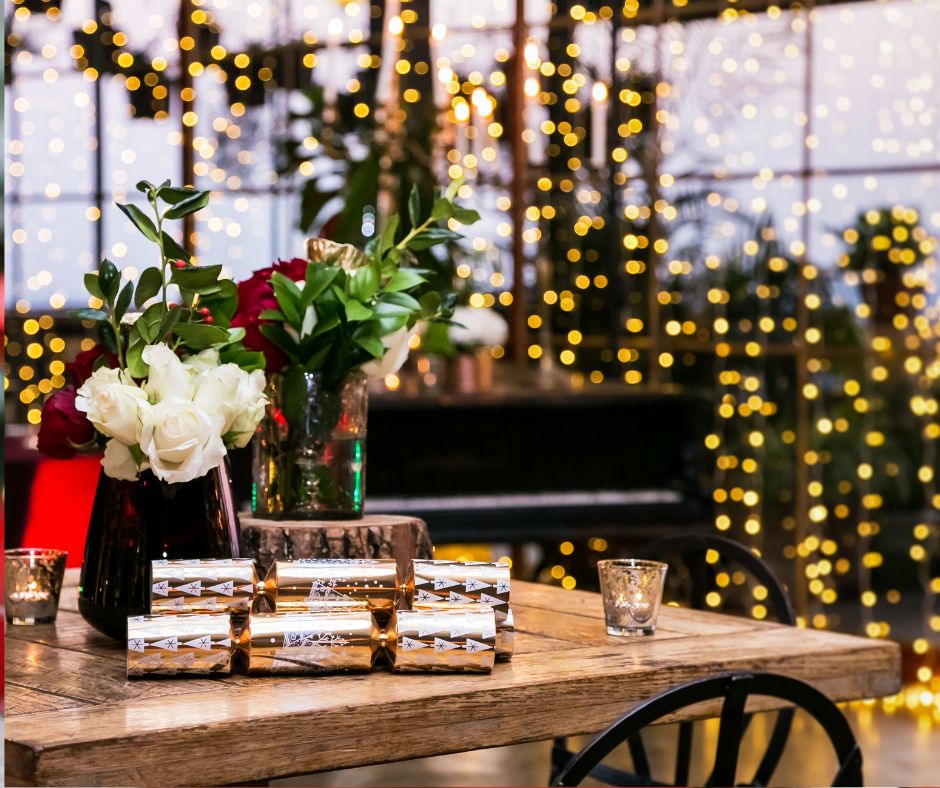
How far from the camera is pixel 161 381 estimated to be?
153cm

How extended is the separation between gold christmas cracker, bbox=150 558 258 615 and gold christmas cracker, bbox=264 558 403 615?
0.03m

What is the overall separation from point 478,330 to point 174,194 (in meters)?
3.26

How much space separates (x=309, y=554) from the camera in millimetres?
1748

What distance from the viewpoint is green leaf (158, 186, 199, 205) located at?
Result: 1543mm

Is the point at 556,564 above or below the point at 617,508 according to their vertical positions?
below

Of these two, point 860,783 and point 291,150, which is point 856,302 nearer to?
point 291,150

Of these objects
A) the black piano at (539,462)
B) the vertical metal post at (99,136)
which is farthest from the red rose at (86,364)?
the vertical metal post at (99,136)

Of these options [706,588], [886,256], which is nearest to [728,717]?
[706,588]

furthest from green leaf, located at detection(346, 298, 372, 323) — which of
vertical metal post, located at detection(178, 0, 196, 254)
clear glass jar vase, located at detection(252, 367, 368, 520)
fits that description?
vertical metal post, located at detection(178, 0, 196, 254)

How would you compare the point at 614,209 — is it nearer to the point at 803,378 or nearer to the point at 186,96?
the point at 803,378

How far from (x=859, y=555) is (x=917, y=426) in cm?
52

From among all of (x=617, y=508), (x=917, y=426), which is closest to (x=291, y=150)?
(x=617, y=508)

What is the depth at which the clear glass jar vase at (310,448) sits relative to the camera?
1.77 meters

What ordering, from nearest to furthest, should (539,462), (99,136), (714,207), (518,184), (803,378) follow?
(539,462) < (803,378) < (714,207) < (518,184) < (99,136)
